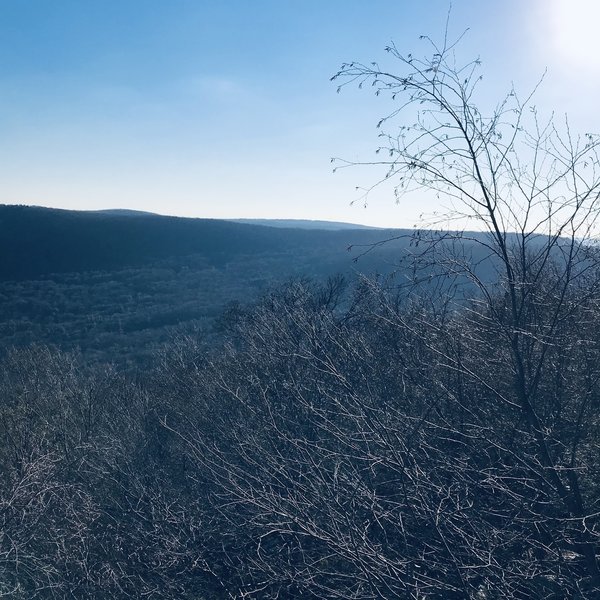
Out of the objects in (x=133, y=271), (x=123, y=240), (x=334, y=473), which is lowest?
(x=133, y=271)

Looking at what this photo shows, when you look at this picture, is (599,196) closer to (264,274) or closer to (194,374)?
(194,374)

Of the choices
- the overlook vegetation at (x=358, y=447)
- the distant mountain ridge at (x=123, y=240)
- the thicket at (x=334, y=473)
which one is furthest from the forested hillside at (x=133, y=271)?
the thicket at (x=334, y=473)

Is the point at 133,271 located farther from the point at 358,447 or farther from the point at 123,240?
the point at 358,447

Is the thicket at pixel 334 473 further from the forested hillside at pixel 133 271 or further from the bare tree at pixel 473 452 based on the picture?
the forested hillside at pixel 133 271

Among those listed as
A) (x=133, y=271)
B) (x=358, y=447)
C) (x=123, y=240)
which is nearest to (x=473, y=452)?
(x=358, y=447)

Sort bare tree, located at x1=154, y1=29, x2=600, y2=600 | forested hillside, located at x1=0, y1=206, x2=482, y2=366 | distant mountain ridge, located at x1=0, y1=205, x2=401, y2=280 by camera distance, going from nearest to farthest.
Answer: bare tree, located at x1=154, y1=29, x2=600, y2=600 → forested hillside, located at x1=0, y1=206, x2=482, y2=366 → distant mountain ridge, located at x1=0, y1=205, x2=401, y2=280

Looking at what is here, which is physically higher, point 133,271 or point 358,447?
point 358,447

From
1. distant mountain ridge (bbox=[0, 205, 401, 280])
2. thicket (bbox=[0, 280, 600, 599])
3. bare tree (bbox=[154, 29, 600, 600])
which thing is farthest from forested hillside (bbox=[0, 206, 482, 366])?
bare tree (bbox=[154, 29, 600, 600])

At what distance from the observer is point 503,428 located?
452 cm

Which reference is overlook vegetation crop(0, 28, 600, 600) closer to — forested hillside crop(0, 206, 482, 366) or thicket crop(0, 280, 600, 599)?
thicket crop(0, 280, 600, 599)

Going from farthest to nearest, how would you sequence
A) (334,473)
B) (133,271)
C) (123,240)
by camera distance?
(123,240), (133,271), (334,473)

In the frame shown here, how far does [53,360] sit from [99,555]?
14.2 metres

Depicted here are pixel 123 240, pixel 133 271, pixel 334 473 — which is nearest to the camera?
pixel 334 473

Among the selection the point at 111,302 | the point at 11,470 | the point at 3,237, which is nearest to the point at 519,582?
the point at 11,470
